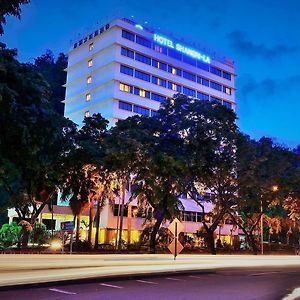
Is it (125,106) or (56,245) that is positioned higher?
(125,106)

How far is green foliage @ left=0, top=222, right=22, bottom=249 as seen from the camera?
138 ft

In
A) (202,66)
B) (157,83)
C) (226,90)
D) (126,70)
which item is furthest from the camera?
(226,90)

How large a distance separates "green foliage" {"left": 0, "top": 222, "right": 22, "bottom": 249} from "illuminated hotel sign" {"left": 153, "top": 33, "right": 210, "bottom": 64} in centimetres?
4348

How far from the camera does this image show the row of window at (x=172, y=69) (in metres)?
73.8

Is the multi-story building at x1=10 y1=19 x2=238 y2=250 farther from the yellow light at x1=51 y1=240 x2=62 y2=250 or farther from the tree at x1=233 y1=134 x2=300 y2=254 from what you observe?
the yellow light at x1=51 y1=240 x2=62 y2=250

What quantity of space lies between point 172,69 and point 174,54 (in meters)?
2.94

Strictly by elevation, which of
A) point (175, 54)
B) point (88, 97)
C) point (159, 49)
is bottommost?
point (88, 97)

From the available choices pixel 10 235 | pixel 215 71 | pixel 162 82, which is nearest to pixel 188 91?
pixel 162 82

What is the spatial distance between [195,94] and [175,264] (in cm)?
6121

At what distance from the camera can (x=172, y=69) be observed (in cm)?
8000

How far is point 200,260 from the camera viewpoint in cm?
2661

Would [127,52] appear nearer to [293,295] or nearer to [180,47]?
[180,47]

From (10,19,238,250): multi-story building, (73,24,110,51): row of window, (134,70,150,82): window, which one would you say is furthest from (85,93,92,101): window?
(73,24,110,51): row of window

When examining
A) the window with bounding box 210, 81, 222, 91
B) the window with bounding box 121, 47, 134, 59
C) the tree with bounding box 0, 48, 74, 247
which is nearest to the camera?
the tree with bounding box 0, 48, 74, 247
